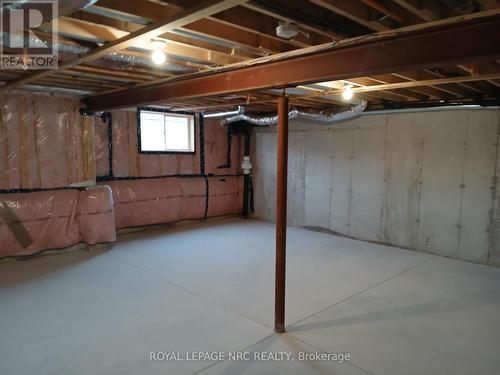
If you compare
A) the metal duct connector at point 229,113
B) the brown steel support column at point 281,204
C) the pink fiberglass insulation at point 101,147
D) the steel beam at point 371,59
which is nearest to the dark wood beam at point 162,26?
the steel beam at point 371,59

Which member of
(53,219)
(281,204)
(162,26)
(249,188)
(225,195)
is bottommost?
(53,219)

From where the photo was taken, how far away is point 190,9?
1614 millimetres

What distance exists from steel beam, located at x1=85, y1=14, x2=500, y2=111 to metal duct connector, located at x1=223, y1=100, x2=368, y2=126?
2626mm

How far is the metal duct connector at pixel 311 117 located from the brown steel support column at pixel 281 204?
8.58 feet

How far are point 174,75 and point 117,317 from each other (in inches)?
83.7

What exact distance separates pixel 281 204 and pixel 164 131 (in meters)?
4.05

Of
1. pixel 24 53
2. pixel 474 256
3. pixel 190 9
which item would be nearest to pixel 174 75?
pixel 24 53

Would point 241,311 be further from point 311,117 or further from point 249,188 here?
point 249,188

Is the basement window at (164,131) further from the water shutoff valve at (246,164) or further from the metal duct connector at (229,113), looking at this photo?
the water shutoff valve at (246,164)

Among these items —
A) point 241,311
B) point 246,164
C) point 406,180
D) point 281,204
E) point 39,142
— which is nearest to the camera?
point 281,204

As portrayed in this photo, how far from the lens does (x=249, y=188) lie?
6.99 metres

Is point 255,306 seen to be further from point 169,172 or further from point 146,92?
point 169,172

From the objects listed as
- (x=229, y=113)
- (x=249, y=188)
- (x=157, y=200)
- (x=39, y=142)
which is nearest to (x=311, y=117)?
(x=229, y=113)

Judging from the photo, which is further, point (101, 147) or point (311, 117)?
point (311, 117)
